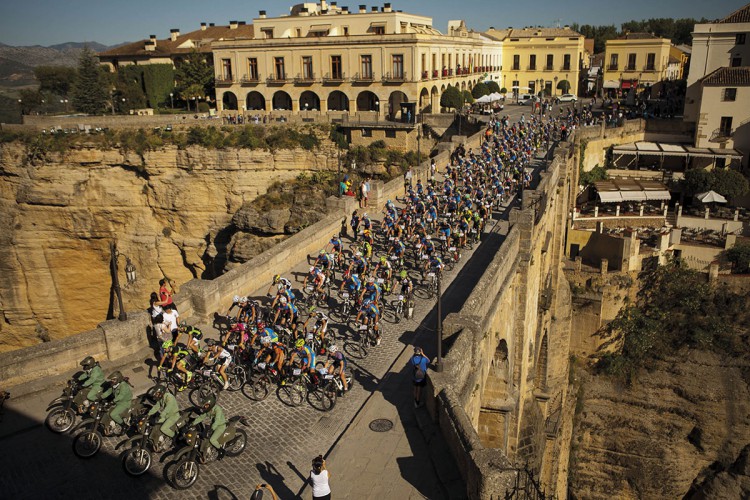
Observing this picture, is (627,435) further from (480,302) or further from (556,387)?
(480,302)

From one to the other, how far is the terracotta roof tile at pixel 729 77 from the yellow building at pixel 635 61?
20275mm

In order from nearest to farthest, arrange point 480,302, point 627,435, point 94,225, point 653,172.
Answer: point 480,302, point 627,435, point 94,225, point 653,172

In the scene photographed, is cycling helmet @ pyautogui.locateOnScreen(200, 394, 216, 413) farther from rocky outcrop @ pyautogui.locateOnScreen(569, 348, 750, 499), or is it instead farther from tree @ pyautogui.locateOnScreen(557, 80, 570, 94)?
tree @ pyautogui.locateOnScreen(557, 80, 570, 94)

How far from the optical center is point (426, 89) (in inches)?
1882

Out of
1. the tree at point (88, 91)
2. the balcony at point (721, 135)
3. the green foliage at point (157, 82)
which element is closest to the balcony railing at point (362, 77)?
the green foliage at point (157, 82)

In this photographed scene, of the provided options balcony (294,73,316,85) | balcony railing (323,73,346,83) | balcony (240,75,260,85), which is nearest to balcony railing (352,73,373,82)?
balcony railing (323,73,346,83)

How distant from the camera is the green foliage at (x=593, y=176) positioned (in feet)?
147

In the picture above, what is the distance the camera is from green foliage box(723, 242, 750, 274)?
1362 inches

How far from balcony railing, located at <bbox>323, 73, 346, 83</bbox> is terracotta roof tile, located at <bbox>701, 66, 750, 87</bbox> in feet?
90.5

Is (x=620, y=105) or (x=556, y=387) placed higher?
(x=620, y=105)

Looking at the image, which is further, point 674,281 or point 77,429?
point 674,281

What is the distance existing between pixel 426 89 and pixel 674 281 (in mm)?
23875

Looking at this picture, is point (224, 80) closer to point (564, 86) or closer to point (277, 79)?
point (277, 79)

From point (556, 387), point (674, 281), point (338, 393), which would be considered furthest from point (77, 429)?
point (674, 281)
